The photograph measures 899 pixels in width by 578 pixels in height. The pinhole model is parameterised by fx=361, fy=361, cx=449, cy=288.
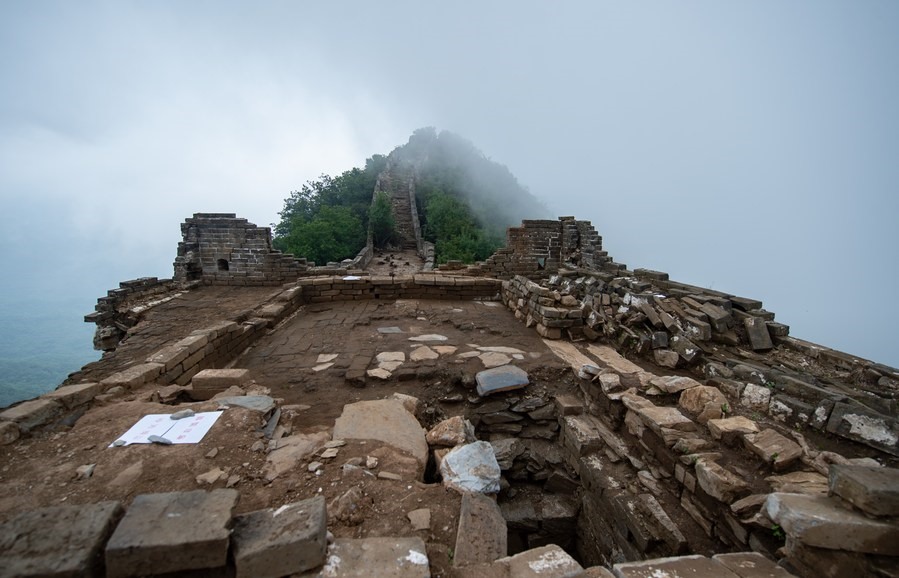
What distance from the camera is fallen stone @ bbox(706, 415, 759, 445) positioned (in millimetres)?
2721

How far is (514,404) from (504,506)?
1.04 meters

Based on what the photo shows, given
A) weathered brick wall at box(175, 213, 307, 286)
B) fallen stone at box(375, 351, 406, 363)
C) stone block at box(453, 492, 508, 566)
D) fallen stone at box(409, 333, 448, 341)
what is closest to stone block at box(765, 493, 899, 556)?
stone block at box(453, 492, 508, 566)

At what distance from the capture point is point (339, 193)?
2614 cm

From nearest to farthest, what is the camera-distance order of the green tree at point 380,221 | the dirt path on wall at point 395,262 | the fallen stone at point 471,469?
the fallen stone at point 471,469 → the dirt path on wall at point 395,262 → the green tree at point 380,221

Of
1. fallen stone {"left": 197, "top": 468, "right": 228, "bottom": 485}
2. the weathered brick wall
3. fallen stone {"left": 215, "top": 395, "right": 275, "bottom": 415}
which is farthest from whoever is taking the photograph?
the weathered brick wall

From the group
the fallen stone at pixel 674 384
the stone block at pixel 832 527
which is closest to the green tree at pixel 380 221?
the fallen stone at pixel 674 384

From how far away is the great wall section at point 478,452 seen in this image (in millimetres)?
1632

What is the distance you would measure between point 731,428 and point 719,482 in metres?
0.59

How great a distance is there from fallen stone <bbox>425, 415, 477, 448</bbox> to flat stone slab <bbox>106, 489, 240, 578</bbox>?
159 cm

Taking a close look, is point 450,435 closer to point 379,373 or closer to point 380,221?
point 379,373

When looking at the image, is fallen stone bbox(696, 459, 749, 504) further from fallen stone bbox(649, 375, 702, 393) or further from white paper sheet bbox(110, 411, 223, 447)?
white paper sheet bbox(110, 411, 223, 447)

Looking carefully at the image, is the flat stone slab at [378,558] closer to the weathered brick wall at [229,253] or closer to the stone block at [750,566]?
the stone block at [750,566]

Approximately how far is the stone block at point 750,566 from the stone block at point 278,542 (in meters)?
1.97

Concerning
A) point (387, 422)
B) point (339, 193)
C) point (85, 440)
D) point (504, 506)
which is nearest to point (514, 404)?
point (504, 506)
